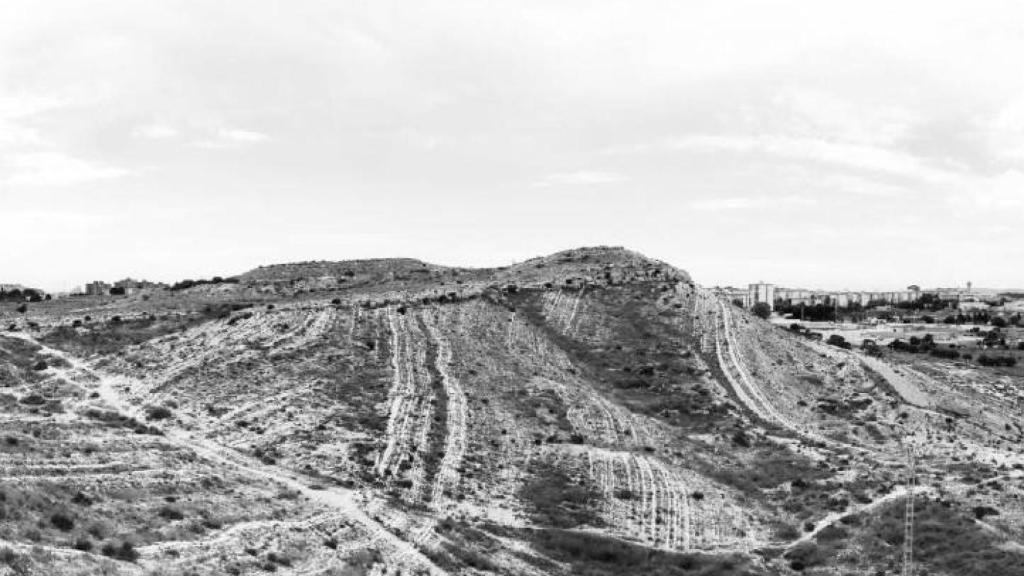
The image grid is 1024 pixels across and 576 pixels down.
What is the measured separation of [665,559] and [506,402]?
21.3 metres

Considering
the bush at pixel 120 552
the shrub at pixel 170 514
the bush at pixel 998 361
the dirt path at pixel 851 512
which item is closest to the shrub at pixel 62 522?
the bush at pixel 120 552

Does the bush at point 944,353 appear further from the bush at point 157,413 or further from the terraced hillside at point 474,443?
the bush at point 157,413

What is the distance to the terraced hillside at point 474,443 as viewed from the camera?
3262 cm

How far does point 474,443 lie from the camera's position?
165 ft

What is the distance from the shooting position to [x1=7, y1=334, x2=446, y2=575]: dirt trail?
33875 millimetres

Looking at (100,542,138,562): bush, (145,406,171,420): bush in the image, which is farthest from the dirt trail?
(100,542,138,562): bush

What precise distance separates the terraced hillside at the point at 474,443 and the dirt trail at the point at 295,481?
0.18 metres

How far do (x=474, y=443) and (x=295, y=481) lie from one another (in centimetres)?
1347

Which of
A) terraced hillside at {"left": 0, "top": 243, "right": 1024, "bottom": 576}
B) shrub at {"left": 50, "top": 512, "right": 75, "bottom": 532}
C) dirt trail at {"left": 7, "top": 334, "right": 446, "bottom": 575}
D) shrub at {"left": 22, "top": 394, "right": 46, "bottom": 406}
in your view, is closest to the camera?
shrub at {"left": 50, "top": 512, "right": 75, "bottom": 532}

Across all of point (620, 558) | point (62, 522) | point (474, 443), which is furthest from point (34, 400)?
point (620, 558)

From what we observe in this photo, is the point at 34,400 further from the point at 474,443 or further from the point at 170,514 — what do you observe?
the point at 474,443

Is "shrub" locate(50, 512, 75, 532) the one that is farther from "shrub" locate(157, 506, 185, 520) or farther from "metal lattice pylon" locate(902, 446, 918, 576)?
"metal lattice pylon" locate(902, 446, 918, 576)

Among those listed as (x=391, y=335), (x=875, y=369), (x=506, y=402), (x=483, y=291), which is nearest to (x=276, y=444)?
(x=506, y=402)

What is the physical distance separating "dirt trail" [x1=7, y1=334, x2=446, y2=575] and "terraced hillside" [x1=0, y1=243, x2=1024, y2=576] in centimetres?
18
